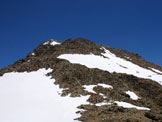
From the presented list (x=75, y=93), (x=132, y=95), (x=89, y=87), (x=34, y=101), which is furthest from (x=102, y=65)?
(x=34, y=101)

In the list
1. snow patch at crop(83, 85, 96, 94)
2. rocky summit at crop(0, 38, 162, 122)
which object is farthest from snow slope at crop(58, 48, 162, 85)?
snow patch at crop(83, 85, 96, 94)

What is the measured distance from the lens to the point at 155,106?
28.1 m

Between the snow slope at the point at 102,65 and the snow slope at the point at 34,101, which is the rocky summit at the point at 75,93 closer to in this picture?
the snow slope at the point at 34,101

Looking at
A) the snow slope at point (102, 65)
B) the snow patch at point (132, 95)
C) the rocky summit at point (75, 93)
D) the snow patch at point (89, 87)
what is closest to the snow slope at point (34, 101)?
the rocky summit at point (75, 93)

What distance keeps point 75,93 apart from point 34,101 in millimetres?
6000

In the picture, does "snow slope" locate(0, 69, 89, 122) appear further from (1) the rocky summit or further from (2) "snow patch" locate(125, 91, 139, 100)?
(2) "snow patch" locate(125, 91, 139, 100)

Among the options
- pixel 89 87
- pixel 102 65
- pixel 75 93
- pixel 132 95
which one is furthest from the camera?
pixel 102 65

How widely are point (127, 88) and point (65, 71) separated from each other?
11.7 m

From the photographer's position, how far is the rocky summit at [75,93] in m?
20.7

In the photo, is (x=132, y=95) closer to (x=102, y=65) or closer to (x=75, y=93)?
(x=75, y=93)

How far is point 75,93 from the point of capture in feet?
89.4

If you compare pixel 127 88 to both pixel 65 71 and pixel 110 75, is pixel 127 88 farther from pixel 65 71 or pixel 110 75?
pixel 65 71

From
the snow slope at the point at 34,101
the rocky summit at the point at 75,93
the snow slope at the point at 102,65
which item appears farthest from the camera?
the snow slope at the point at 102,65

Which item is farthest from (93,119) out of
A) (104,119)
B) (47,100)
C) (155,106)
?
(155,106)
